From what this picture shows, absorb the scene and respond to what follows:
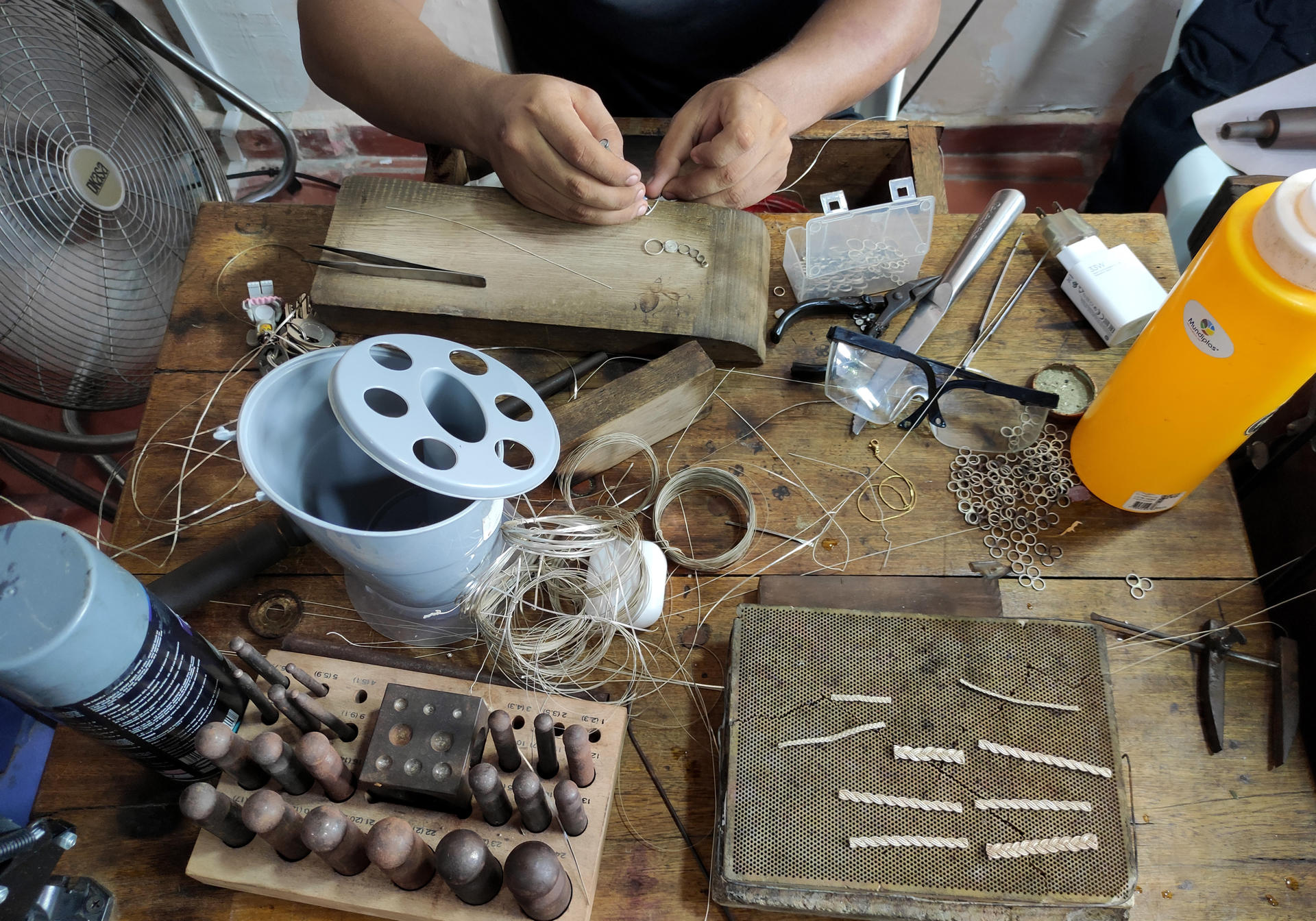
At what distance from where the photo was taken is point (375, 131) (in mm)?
2379

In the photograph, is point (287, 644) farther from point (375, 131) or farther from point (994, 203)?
point (375, 131)

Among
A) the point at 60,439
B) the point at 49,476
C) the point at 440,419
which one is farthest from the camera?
the point at 49,476

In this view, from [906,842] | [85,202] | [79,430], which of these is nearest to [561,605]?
[906,842]

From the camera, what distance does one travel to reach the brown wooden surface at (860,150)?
1.15m

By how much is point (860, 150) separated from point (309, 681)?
107 centimetres

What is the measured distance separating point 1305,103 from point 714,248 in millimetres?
981

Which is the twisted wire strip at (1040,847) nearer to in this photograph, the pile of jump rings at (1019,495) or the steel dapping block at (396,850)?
the pile of jump rings at (1019,495)

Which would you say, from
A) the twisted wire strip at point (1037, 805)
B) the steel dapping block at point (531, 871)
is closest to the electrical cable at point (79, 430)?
the steel dapping block at point (531, 871)

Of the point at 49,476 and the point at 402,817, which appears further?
the point at 49,476

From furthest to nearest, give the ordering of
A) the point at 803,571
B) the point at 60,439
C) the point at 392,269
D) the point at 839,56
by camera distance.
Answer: the point at 60,439 → the point at 839,56 → the point at 392,269 → the point at 803,571

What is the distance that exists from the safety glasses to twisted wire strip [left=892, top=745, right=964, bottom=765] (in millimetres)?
380

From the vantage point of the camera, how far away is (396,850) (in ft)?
1.82

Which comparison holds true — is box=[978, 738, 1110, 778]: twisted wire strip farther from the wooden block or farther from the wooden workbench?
the wooden block

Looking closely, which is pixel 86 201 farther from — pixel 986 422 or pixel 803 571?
pixel 986 422
